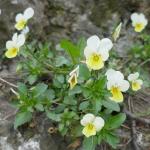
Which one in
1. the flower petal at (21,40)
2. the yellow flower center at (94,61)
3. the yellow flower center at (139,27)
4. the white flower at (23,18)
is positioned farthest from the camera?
the yellow flower center at (139,27)

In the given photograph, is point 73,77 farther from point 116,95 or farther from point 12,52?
point 12,52

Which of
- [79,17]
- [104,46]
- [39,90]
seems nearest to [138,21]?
[79,17]

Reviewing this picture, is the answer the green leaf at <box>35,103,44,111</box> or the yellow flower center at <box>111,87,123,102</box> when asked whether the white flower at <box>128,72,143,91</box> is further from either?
the green leaf at <box>35,103,44,111</box>

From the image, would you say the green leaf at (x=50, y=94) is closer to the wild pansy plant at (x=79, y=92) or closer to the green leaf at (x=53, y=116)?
the wild pansy plant at (x=79, y=92)

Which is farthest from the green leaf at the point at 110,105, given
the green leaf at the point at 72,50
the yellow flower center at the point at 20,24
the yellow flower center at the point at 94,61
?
the yellow flower center at the point at 20,24

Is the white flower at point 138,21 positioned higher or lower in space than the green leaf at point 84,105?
higher

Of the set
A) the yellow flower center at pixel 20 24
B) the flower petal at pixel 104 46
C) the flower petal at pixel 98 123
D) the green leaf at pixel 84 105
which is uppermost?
the yellow flower center at pixel 20 24

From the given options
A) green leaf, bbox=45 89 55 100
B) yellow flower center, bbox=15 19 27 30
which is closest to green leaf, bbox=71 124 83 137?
green leaf, bbox=45 89 55 100

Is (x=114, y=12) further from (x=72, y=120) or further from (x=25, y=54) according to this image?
(x=72, y=120)
